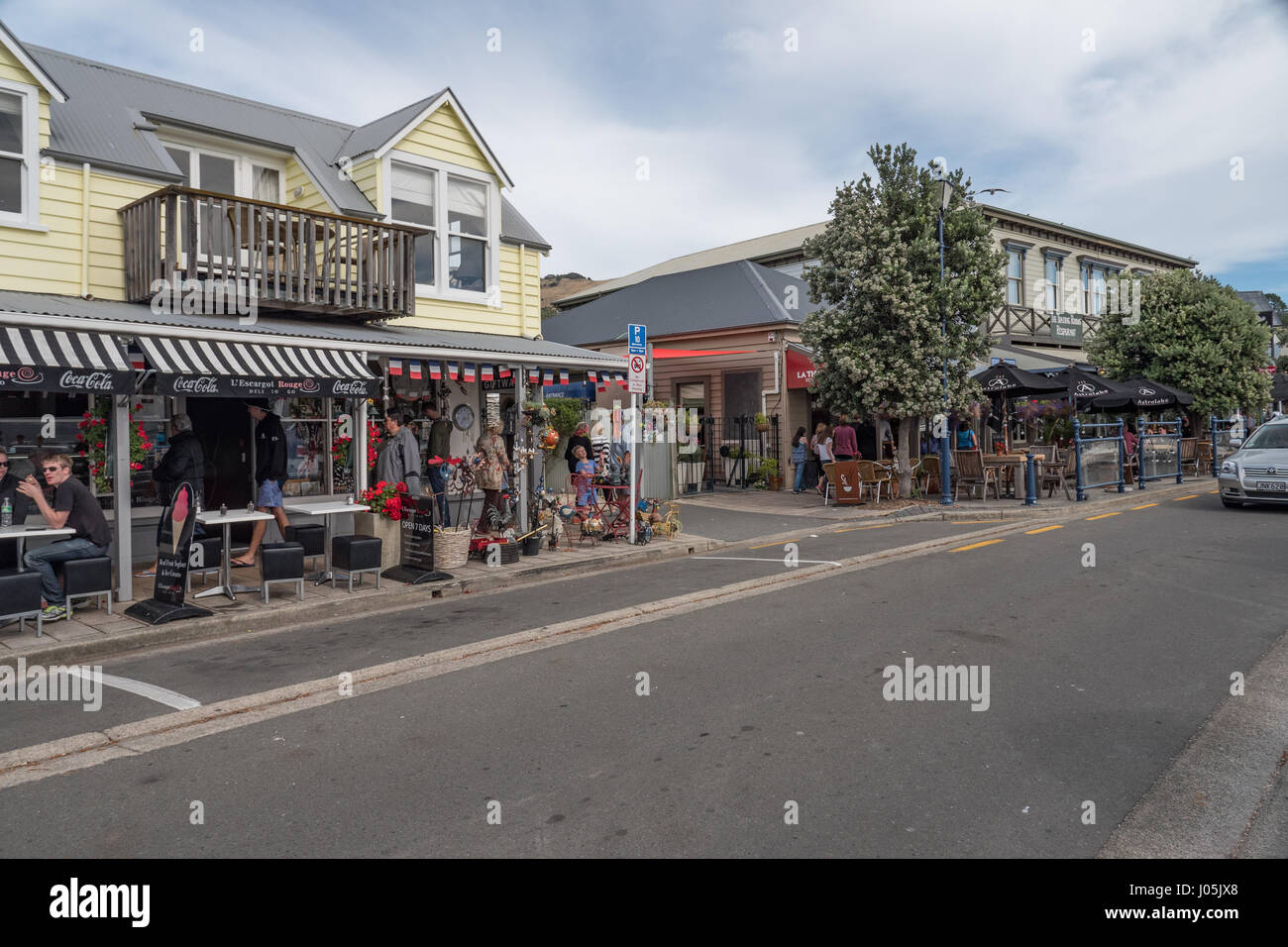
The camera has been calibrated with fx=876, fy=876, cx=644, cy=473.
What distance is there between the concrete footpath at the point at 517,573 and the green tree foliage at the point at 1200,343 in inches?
243

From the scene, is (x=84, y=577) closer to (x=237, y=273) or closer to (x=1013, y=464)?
(x=237, y=273)

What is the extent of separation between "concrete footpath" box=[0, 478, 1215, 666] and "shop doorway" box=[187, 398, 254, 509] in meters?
1.80

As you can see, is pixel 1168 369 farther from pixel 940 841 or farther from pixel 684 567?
pixel 940 841

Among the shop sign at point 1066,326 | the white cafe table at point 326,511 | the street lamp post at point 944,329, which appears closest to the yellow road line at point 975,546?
the street lamp post at point 944,329

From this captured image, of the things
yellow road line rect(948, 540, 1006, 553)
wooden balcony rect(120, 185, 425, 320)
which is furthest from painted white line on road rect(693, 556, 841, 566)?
wooden balcony rect(120, 185, 425, 320)

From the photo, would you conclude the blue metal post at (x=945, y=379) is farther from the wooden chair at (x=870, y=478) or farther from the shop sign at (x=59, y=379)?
the shop sign at (x=59, y=379)

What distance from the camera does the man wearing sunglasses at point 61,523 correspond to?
7.99 metres

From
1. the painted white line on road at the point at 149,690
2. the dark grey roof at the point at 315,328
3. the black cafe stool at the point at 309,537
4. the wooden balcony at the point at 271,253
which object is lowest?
the painted white line on road at the point at 149,690

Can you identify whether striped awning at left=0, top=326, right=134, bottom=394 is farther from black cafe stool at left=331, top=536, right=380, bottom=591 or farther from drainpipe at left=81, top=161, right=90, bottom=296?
black cafe stool at left=331, top=536, right=380, bottom=591

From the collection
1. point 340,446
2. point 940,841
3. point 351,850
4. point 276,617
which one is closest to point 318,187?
point 340,446

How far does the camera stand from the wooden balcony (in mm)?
10133

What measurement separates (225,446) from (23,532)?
4263 millimetres

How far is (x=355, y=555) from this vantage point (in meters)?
9.35
